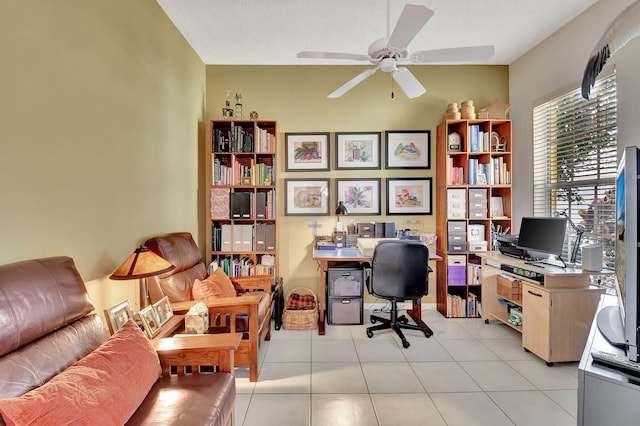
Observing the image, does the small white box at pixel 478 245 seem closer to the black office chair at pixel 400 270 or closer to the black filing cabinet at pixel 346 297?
the black office chair at pixel 400 270

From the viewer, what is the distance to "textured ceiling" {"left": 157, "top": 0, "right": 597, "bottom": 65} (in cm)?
266

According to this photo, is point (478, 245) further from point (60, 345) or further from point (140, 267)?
point (60, 345)

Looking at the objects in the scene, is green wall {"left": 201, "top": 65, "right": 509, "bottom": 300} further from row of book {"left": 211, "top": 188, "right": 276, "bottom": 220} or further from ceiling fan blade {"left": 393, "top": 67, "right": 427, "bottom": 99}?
ceiling fan blade {"left": 393, "top": 67, "right": 427, "bottom": 99}

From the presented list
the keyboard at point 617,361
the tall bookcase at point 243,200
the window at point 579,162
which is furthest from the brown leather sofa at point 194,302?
the window at point 579,162

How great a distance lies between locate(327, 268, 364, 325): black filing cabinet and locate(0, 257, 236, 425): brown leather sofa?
6.37 ft

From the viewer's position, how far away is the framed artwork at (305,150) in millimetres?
3844

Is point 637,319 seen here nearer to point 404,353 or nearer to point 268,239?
point 404,353

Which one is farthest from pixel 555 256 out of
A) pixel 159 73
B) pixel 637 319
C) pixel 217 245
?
pixel 159 73

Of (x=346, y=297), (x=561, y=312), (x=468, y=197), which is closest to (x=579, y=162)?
(x=468, y=197)

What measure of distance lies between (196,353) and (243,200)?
216 centimetres

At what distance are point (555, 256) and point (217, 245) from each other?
139 inches

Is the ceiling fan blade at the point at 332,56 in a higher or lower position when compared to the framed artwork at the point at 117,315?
higher

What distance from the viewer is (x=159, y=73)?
8.84 feet

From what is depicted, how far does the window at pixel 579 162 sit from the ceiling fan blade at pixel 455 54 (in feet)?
4.04
